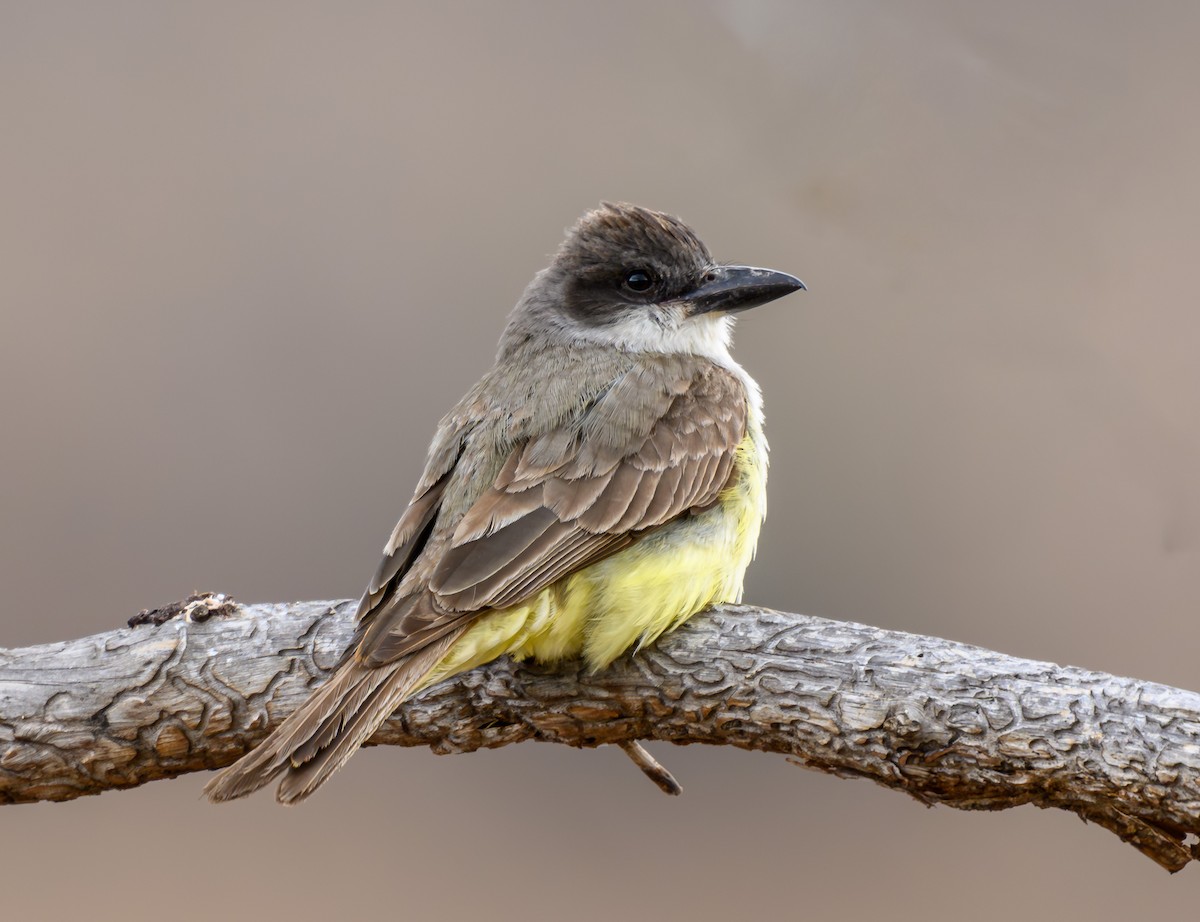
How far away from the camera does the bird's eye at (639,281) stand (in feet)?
12.0

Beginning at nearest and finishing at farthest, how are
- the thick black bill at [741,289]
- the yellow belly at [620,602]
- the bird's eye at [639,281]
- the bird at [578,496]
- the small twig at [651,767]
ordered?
the bird at [578,496], the yellow belly at [620,602], the small twig at [651,767], the thick black bill at [741,289], the bird's eye at [639,281]

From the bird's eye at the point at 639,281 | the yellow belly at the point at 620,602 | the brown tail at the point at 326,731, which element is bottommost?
the brown tail at the point at 326,731

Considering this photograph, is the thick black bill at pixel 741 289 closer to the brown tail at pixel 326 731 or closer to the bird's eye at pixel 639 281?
the bird's eye at pixel 639 281

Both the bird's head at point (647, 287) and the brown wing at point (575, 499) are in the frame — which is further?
the bird's head at point (647, 287)

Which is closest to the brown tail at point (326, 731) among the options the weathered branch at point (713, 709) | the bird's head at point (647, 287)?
the weathered branch at point (713, 709)

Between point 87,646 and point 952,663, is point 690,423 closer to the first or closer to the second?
point 952,663

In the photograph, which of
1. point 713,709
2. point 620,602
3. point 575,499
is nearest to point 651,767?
point 713,709

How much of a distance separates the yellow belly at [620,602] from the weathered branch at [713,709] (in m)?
0.07

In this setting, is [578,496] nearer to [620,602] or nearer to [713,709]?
[620,602]

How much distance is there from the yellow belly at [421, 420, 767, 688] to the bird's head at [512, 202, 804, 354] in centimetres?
69

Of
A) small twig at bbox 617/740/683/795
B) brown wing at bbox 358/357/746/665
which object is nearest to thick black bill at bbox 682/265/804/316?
brown wing at bbox 358/357/746/665

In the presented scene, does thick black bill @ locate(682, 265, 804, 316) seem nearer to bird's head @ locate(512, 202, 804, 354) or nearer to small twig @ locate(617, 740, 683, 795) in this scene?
bird's head @ locate(512, 202, 804, 354)

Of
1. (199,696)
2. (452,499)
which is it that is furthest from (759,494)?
(199,696)

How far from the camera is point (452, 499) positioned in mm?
3031
